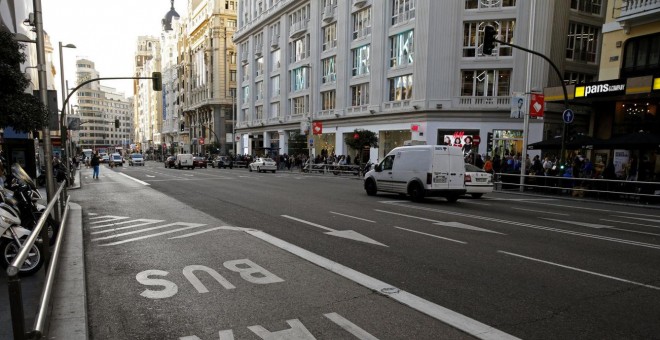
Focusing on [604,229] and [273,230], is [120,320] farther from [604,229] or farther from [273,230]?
[604,229]

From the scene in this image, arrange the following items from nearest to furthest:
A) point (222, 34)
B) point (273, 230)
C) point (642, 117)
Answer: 1. point (273, 230)
2. point (642, 117)
3. point (222, 34)

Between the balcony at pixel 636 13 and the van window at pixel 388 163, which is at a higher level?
the balcony at pixel 636 13

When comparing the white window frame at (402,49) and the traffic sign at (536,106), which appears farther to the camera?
the white window frame at (402,49)

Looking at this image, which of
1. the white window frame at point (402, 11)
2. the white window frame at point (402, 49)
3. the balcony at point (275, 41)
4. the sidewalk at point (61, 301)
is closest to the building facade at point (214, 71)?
the balcony at point (275, 41)

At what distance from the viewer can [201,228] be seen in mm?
9367

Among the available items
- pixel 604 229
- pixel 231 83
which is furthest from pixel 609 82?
pixel 231 83

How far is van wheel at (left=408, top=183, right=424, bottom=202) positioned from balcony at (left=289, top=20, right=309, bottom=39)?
126 feet

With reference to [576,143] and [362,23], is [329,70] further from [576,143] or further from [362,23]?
[576,143]

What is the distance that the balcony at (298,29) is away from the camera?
48897mm

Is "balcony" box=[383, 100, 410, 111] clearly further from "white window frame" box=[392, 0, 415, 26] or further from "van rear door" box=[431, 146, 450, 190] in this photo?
"van rear door" box=[431, 146, 450, 190]

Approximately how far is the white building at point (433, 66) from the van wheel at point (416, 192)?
1402 centimetres

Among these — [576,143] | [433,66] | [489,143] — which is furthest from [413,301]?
[433,66]

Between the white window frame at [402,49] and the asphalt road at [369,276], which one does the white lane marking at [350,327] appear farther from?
the white window frame at [402,49]

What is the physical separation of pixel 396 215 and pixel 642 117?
20613mm
